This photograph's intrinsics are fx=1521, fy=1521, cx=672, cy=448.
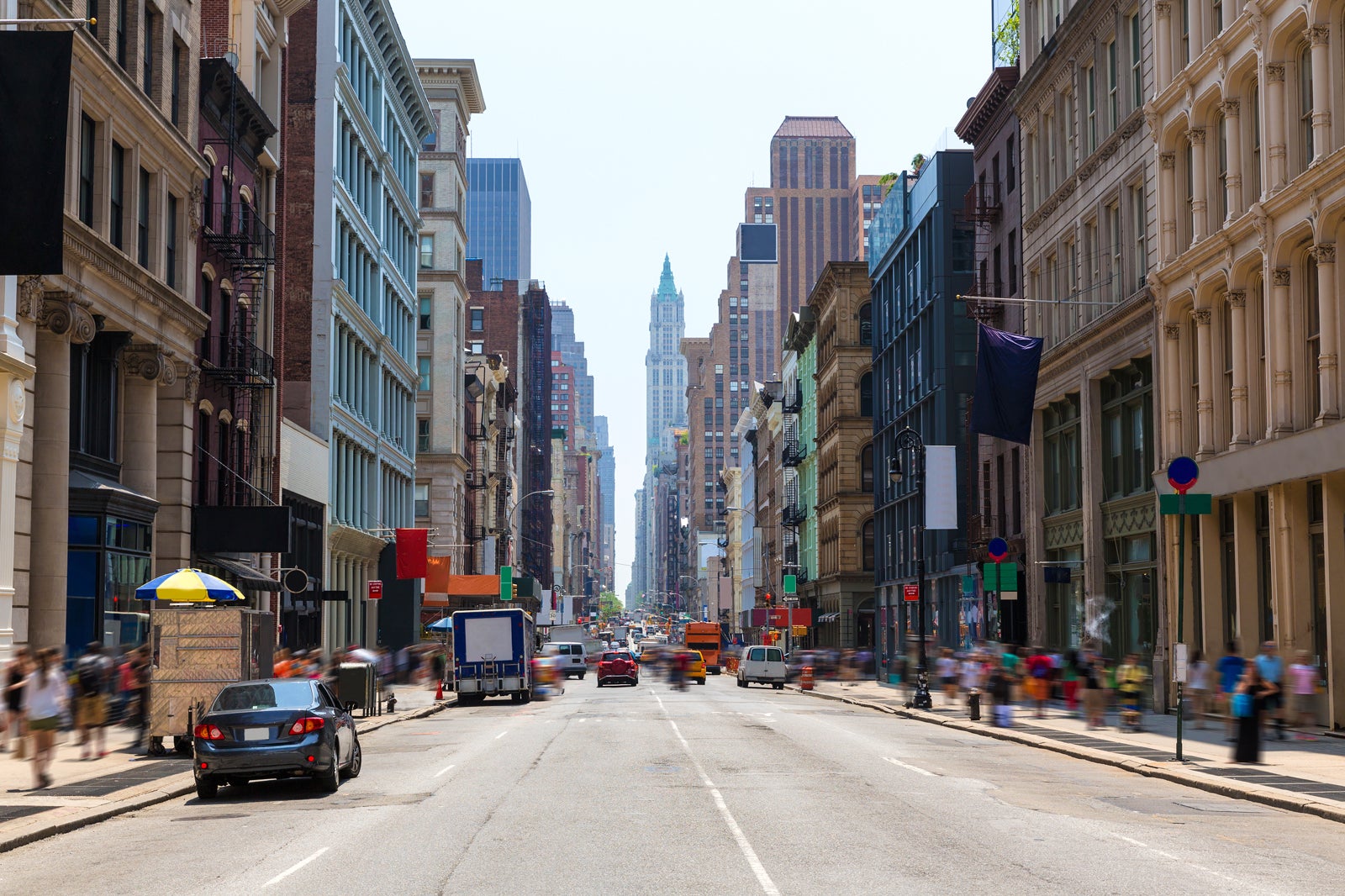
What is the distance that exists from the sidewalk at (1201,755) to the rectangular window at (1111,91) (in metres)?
15.8

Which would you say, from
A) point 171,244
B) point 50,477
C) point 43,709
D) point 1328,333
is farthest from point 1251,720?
point 171,244

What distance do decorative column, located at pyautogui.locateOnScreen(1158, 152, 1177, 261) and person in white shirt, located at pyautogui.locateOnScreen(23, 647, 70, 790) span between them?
1038 inches

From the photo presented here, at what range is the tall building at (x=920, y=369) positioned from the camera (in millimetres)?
61688

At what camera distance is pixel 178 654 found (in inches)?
1001

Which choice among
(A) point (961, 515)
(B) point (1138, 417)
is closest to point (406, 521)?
(A) point (961, 515)

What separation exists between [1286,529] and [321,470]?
122ft

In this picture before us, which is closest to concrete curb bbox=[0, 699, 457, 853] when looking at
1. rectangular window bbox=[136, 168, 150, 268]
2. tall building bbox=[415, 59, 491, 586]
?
rectangular window bbox=[136, 168, 150, 268]

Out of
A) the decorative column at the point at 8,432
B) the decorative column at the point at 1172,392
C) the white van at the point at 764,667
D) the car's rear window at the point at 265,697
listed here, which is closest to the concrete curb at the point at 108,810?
the car's rear window at the point at 265,697

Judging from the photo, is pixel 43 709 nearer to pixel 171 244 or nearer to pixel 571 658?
pixel 171 244

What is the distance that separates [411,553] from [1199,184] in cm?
3574

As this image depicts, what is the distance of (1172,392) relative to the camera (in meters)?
35.8

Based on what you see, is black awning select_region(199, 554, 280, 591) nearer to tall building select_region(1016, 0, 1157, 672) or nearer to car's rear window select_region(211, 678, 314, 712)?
car's rear window select_region(211, 678, 314, 712)

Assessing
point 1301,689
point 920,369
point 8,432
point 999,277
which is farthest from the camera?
point 920,369

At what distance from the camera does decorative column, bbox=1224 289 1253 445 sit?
105 feet
